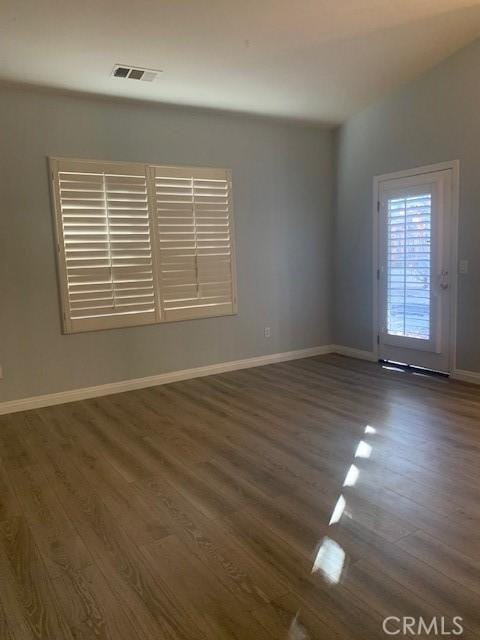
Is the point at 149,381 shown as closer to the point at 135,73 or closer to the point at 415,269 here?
the point at 135,73

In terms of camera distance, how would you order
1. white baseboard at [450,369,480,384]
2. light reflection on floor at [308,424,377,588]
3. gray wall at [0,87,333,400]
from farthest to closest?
white baseboard at [450,369,480,384] < gray wall at [0,87,333,400] < light reflection on floor at [308,424,377,588]

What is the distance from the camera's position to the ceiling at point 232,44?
3201 millimetres

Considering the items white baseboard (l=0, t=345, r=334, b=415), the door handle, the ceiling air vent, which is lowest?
white baseboard (l=0, t=345, r=334, b=415)

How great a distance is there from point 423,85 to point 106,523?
4.79m

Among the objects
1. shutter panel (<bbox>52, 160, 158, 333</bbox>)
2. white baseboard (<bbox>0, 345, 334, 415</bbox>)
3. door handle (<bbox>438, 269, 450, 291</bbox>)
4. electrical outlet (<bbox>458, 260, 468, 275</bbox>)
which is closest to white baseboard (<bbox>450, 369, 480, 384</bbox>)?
door handle (<bbox>438, 269, 450, 291</bbox>)

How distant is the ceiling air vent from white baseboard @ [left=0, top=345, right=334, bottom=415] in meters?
2.80

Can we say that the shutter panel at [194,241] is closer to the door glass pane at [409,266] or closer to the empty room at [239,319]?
the empty room at [239,319]

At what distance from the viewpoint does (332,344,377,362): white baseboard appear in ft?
18.5

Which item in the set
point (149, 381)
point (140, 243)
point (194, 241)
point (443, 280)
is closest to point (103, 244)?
point (140, 243)

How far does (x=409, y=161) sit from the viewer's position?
4.95m

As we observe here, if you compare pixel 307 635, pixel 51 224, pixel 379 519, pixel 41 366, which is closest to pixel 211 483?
pixel 379 519

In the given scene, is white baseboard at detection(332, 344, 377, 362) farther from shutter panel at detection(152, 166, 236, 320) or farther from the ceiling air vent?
the ceiling air vent

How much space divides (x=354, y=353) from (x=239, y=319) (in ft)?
5.11

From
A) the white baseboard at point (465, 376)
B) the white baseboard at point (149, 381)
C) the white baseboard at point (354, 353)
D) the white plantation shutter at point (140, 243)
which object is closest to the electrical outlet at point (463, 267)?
the white baseboard at point (465, 376)
